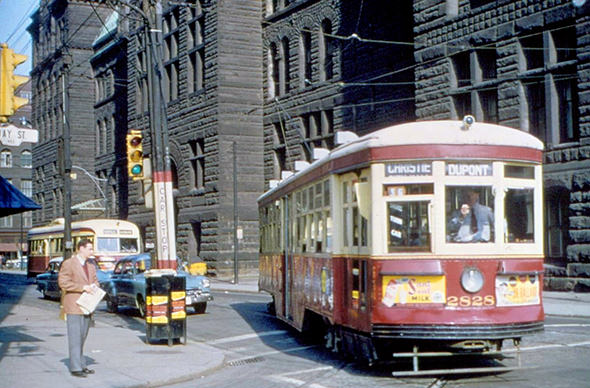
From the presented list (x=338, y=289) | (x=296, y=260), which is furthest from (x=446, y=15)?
(x=338, y=289)

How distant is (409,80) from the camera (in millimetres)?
34094

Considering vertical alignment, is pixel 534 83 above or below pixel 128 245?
above

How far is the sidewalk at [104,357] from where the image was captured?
11273 mm

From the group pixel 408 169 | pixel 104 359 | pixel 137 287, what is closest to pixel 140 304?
pixel 137 287

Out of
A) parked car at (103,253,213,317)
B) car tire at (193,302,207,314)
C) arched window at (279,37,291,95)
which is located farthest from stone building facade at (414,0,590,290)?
arched window at (279,37,291,95)

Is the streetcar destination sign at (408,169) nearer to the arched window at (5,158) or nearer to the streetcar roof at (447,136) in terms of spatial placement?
the streetcar roof at (447,136)

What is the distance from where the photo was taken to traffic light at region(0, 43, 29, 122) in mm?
9531

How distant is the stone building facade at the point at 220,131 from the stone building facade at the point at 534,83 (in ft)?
52.6

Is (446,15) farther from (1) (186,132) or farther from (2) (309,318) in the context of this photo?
(1) (186,132)

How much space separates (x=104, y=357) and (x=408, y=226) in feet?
19.2

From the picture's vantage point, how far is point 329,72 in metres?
39.9

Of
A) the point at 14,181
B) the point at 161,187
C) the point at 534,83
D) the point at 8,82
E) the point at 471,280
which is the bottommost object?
the point at 471,280

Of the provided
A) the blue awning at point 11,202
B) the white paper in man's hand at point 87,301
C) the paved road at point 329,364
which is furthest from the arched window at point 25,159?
the white paper in man's hand at point 87,301

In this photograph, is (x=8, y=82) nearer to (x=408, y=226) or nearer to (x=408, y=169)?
(x=408, y=169)
